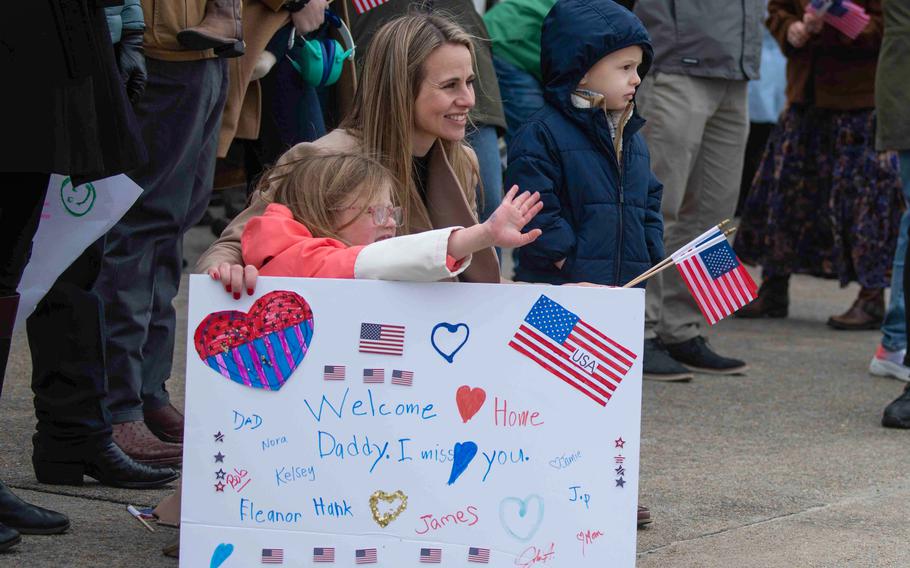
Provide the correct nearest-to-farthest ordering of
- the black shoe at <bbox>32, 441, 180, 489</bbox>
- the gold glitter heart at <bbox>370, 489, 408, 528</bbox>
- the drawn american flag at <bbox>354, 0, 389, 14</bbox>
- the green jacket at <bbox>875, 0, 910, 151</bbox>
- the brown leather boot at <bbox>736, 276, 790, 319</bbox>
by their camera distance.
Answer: the gold glitter heart at <bbox>370, 489, 408, 528</bbox>, the black shoe at <bbox>32, 441, 180, 489</bbox>, the drawn american flag at <bbox>354, 0, 389, 14</bbox>, the green jacket at <bbox>875, 0, 910, 151</bbox>, the brown leather boot at <bbox>736, 276, 790, 319</bbox>

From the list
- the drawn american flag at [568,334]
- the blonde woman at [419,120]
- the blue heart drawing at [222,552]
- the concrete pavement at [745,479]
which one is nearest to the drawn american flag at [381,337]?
the drawn american flag at [568,334]

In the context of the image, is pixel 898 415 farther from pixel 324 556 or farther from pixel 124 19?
pixel 124 19

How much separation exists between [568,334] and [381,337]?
1.24ft

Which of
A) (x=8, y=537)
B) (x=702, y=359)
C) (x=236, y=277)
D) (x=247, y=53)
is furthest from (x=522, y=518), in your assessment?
(x=702, y=359)

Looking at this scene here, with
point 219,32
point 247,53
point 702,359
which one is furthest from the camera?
point 702,359

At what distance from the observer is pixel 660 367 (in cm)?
604

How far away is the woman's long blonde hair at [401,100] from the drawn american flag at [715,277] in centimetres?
65

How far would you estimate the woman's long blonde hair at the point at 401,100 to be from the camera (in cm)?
362

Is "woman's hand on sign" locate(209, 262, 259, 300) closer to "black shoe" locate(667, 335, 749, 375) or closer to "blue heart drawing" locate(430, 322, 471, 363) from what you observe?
"blue heart drawing" locate(430, 322, 471, 363)

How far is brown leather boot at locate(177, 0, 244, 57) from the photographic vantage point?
12.9ft

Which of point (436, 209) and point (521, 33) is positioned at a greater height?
point (521, 33)

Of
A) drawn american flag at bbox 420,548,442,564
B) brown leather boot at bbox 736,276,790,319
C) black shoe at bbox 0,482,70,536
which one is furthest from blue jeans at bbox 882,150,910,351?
black shoe at bbox 0,482,70,536

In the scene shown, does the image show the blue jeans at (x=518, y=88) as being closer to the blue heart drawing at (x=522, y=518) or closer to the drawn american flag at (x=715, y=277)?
the drawn american flag at (x=715, y=277)

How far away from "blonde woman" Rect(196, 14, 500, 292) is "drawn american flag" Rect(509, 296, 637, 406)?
1.95 ft
